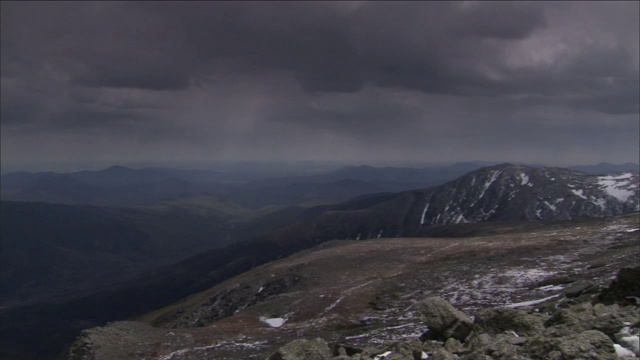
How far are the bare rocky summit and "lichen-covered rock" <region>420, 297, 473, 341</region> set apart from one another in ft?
0.19

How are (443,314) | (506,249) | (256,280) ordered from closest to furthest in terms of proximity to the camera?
(443,314)
(506,249)
(256,280)

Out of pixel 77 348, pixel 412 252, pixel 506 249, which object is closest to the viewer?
pixel 77 348

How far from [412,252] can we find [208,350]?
6239cm

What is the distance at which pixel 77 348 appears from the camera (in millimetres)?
50469

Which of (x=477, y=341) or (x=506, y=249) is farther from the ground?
(x=477, y=341)

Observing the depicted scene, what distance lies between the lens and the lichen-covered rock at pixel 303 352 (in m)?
26.5

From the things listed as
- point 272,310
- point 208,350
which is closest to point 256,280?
point 272,310

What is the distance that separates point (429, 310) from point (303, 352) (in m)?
7.66

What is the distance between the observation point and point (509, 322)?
949 inches

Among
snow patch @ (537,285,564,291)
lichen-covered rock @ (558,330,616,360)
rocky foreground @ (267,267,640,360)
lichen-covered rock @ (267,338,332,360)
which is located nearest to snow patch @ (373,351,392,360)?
rocky foreground @ (267,267,640,360)

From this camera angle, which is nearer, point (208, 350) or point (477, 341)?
point (477, 341)

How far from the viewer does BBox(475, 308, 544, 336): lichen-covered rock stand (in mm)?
23516

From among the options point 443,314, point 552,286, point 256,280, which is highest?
point 443,314

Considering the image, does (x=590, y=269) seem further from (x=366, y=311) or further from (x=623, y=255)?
(x=366, y=311)
